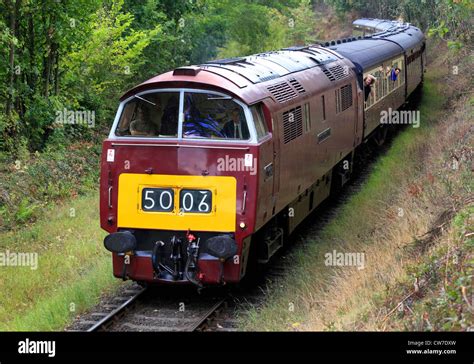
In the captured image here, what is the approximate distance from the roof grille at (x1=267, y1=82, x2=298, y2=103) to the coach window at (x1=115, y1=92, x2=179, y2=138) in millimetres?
1562

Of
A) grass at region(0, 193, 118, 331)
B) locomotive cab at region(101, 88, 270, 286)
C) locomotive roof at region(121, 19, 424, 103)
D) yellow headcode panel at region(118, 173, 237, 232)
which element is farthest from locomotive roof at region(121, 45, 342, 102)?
grass at region(0, 193, 118, 331)

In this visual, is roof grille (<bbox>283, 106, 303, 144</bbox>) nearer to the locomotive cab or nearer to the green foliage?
the locomotive cab

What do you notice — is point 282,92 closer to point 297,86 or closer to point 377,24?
point 297,86

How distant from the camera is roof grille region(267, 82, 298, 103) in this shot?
10.3 meters

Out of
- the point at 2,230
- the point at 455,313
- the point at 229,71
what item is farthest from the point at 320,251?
the point at 2,230

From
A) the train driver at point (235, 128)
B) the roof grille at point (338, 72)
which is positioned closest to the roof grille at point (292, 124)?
the train driver at point (235, 128)

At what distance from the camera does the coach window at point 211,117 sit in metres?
9.33

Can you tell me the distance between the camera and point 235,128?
9336 mm

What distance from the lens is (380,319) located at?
7.41 meters

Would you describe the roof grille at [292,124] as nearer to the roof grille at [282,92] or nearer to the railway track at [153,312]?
the roof grille at [282,92]

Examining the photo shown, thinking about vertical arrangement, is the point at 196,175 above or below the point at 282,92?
below

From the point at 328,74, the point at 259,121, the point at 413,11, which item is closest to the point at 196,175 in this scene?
the point at 259,121

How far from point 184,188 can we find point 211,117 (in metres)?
1.02

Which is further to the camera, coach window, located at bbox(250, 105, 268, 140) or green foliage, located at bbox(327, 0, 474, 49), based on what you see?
green foliage, located at bbox(327, 0, 474, 49)
